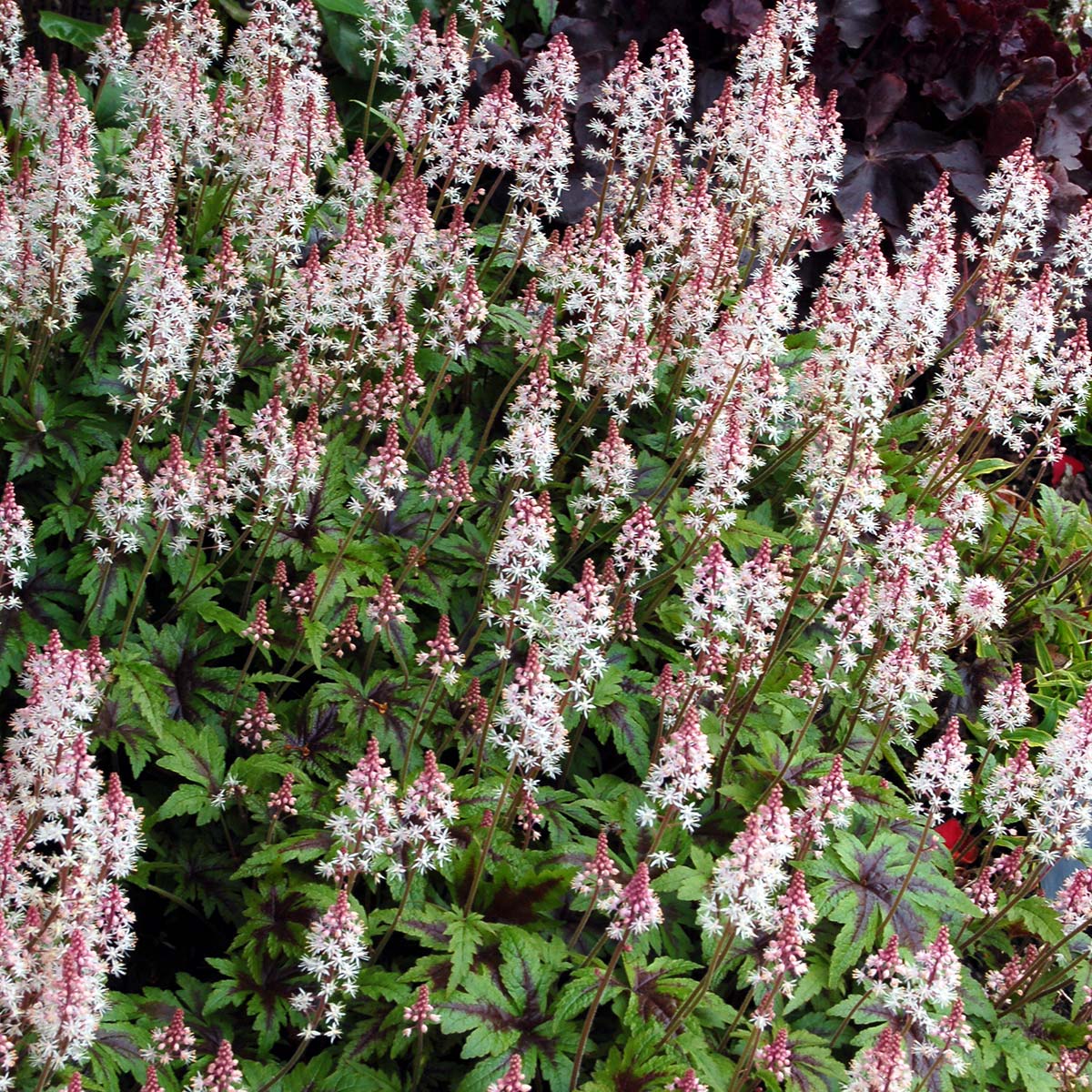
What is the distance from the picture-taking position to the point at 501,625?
5.36 meters

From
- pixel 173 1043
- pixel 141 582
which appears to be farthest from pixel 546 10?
pixel 173 1043

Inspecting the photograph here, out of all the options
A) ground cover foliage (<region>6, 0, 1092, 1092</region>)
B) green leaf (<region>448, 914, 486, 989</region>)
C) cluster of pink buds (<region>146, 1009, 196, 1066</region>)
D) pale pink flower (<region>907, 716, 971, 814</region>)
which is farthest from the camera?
pale pink flower (<region>907, 716, 971, 814</region>)

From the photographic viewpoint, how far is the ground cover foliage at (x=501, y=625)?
12.5ft

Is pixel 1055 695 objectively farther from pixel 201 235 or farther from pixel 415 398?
pixel 201 235

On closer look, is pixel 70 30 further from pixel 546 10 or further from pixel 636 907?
pixel 636 907

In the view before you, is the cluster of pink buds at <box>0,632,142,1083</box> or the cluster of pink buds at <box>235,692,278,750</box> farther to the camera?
the cluster of pink buds at <box>235,692,278,750</box>

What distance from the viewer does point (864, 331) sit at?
5082 millimetres

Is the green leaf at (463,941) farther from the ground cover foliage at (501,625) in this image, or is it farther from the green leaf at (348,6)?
the green leaf at (348,6)

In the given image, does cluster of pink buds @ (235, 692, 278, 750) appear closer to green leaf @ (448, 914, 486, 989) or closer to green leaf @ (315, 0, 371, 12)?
green leaf @ (448, 914, 486, 989)

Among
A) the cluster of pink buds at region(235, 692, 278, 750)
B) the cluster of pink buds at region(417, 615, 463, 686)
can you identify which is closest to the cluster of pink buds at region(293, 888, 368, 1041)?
the cluster of pink buds at region(417, 615, 463, 686)

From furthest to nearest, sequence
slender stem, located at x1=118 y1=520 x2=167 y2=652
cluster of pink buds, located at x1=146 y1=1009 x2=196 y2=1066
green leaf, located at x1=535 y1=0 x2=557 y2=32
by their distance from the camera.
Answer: green leaf, located at x1=535 y1=0 x2=557 y2=32, slender stem, located at x1=118 y1=520 x2=167 y2=652, cluster of pink buds, located at x1=146 y1=1009 x2=196 y2=1066

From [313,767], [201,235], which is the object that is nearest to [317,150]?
[201,235]

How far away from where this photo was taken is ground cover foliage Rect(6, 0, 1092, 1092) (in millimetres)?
3801

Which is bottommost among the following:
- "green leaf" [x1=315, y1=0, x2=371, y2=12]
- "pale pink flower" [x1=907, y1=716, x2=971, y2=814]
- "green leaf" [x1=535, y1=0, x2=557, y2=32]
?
"pale pink flower" [x1=907, y1=716, x2=971, y2=814]
